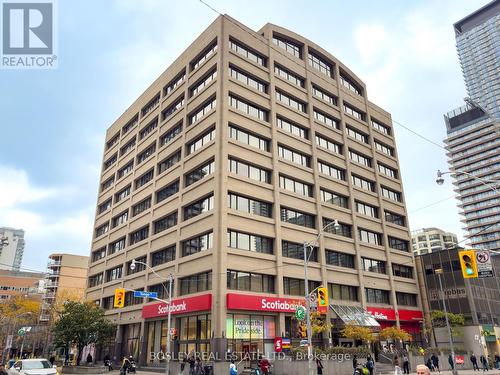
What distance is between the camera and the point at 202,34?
166 feet

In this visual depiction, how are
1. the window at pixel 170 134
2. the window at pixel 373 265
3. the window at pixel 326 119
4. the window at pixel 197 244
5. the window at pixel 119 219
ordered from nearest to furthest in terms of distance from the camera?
the window at pixel 197 244 → the window at pixel 170 134 → the window at pixel 373 265 → the window at pixel 326 119 → the window at pixel 119 219

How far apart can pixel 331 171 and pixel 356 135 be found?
1106 centimetres

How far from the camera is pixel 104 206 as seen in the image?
232 feet

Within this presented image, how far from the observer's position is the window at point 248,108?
4522 centimetres

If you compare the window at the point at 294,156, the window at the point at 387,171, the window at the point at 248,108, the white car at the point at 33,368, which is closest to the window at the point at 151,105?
the window at the point at 248,108

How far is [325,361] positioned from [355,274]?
1946 cm

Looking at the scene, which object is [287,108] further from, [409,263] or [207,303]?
[409,263]

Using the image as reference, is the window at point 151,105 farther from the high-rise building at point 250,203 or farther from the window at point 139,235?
the window at point 139,235

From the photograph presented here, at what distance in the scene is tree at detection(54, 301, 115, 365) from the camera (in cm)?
4800

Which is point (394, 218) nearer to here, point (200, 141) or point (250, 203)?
point (250, 203)

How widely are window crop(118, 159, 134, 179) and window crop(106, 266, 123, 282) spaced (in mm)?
14376

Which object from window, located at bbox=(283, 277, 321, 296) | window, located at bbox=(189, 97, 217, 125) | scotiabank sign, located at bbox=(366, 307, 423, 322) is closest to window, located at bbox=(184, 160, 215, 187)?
window, located at bbox=(189, 97, 217, 125)

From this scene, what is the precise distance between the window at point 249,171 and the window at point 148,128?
21.2 metres

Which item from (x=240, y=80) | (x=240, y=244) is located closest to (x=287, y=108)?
(x=240, y=80)
